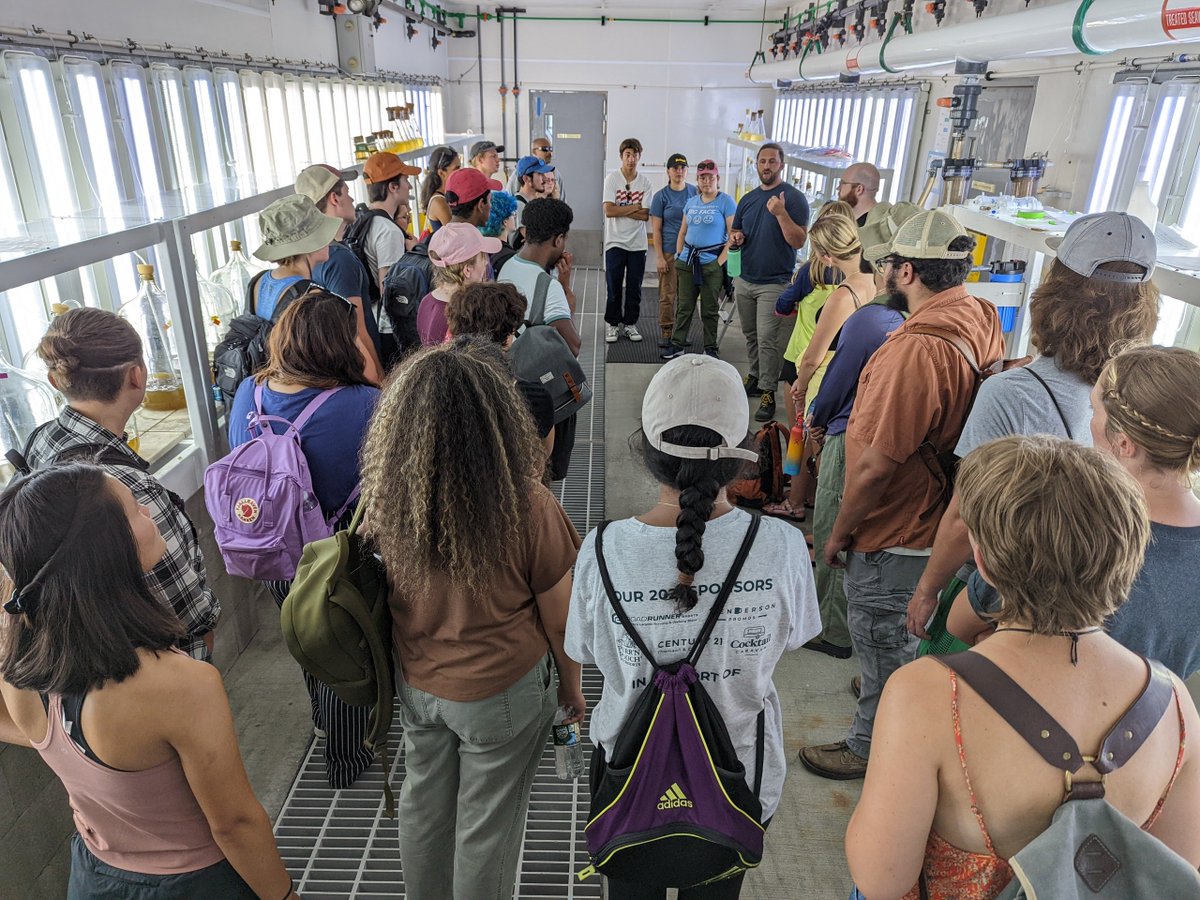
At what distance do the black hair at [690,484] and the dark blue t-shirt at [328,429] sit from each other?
3.96 ft

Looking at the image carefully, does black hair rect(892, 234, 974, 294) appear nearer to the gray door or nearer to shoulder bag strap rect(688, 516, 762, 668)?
shoulder bag strap rect(688, 516, 762, 668)

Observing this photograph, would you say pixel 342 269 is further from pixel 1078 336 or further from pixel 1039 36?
pixel 1039 36

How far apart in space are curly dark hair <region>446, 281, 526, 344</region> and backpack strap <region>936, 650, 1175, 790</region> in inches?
82.3

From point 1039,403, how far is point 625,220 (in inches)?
218

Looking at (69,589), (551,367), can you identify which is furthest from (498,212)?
(69,589)

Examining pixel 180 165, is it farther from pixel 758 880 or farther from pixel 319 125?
pixel 758 880

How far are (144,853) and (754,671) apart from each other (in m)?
1.24

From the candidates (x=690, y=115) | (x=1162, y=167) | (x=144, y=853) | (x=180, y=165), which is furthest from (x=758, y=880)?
(x=690, y=115)

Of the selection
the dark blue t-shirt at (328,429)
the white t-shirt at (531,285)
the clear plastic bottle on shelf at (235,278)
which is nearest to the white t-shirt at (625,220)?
the white t-shirt at (531,285)

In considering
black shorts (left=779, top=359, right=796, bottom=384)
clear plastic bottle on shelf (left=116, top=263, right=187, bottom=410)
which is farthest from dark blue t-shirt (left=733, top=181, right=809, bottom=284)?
clear plastic bottle on shelf (left=116, top=263, right=187, bottom=410)

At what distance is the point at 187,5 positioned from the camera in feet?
14.9

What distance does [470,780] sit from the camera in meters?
1.88

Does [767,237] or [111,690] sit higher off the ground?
[767,237]

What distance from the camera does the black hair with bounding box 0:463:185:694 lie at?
1.27 meters
